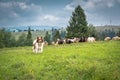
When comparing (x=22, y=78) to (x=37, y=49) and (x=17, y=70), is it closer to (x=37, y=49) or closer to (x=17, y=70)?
(x=17, y=70)

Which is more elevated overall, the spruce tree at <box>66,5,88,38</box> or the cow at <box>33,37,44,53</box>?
the spruce tree at <box>66,5,88,38</box>

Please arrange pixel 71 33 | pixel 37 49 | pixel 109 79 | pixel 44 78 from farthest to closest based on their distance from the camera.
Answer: pixel 71 33 < pixel 37 49 < pixel 44 78 < pixel 109 79

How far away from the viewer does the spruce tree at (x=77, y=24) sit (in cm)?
8400

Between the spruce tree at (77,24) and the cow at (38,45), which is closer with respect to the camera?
the cow at (38,45)

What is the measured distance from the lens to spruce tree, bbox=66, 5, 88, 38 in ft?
276

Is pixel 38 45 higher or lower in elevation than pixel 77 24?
lower

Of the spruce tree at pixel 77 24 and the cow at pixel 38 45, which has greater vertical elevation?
the spruce tree at pixel 77 24

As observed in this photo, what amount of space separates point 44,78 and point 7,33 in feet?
408

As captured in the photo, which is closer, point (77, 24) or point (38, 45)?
point (38, 45)

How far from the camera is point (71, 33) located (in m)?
84.6

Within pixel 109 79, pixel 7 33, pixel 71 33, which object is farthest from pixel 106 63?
pixel 7 33

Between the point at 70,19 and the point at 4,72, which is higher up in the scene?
the point at 70,19

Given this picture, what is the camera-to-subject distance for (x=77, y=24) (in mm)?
87000

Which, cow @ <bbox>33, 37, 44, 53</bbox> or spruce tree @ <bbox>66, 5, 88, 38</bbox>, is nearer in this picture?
cow @ <bbox>33, 37, 44, 53</bbox>
